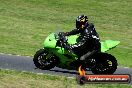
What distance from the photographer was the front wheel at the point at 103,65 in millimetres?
15609

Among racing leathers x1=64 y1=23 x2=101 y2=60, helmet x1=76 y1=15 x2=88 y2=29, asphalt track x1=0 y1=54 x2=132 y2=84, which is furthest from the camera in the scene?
asphalt track x1=0 y1=54 x2=132 y2=84

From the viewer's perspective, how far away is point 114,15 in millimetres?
31656

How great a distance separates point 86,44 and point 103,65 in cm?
110

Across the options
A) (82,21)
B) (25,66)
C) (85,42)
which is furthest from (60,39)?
(25,66)

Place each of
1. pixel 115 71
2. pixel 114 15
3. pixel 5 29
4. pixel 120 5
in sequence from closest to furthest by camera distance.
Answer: pixel 115 71
pixel 5 29
pixel 114 15
pixel 120 5

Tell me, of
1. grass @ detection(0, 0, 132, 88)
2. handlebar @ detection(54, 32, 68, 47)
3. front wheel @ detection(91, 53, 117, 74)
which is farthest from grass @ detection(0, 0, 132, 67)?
handlebar @ detection(54, 32, 68, 47)

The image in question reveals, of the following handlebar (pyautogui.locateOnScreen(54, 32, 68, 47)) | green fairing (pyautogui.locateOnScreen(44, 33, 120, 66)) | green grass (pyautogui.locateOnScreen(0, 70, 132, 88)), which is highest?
handlebar (pyautogui.locateOnScreen(54, 32, 68, 47))

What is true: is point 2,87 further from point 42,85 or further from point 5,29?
point 5,29

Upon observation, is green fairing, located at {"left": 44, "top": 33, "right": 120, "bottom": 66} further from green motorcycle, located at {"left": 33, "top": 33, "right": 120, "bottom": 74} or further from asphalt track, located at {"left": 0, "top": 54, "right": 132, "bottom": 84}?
asphalt track, located at {"left": 0, "top": 54, "right": 132, "bottom": 84}

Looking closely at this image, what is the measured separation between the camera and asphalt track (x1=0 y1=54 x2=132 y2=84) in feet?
51.9

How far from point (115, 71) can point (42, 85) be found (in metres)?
3.80

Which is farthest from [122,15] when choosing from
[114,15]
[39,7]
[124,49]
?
[124,49]

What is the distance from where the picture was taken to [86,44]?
15383mm

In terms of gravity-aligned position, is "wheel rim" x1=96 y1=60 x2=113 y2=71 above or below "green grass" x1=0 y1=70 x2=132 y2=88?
above
